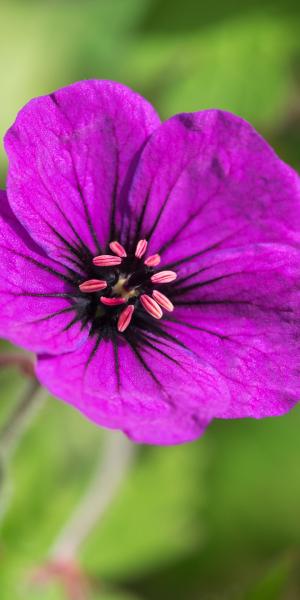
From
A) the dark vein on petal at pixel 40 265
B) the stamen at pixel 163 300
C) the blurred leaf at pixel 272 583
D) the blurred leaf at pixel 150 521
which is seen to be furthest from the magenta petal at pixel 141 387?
the blurred leaf at pixel 150 521

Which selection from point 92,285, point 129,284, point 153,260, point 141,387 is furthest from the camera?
point 129,284

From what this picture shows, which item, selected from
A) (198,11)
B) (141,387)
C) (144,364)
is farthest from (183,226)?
(198,11)

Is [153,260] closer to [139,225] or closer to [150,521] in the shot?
[139,225]

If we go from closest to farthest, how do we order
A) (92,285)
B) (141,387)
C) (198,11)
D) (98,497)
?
(141,387) → (92,285) → (198,11) → (98,497)

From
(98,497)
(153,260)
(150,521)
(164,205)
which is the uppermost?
(164,205)

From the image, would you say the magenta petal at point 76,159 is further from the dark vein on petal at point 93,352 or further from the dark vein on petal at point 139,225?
the dark vein on petal at point 93,352

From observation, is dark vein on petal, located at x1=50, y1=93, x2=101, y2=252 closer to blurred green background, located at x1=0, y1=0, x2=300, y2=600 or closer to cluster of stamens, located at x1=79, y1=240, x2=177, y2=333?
cluster of stamens, located at x1=79, y1=240, x2=177, y2=333

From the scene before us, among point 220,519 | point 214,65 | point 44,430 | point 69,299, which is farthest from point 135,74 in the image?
point 220,519

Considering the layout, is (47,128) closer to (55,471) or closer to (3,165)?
(55,471)
